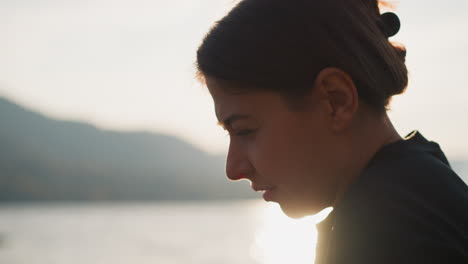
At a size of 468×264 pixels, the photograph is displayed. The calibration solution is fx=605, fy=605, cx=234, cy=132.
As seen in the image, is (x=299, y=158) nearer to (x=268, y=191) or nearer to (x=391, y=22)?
(x=268, y=191)

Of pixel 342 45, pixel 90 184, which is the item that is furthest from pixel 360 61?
pixel 90 184

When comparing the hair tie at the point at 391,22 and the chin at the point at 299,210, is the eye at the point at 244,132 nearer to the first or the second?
the chin at the point at 299,210

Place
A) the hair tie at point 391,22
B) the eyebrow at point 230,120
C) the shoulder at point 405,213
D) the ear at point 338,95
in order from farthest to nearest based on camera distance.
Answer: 1. the hair tie at point 391,22
2. the eyebrow at point 230,120
3. the ear at point 338,95
4. the shoulder at point 405,213

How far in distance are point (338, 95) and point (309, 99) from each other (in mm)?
92

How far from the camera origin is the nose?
205 cm

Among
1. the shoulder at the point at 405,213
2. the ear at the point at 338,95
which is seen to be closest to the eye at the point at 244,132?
the ear at the point at 338,95

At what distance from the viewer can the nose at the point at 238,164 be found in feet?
6.73

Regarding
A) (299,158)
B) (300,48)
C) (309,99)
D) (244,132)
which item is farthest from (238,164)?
(300,48)

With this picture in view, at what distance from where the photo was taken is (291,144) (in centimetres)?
194

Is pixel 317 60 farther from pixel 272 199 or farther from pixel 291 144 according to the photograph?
pixel 272 199

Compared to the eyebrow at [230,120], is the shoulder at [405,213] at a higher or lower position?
lower

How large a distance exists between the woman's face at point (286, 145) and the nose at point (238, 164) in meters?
0.01

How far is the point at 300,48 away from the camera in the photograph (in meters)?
1.85

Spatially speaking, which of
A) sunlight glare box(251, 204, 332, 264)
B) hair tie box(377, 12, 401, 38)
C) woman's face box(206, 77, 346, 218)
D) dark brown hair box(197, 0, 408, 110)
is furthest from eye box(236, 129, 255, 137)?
sunlight glare box(251, 204, 332, 264)
